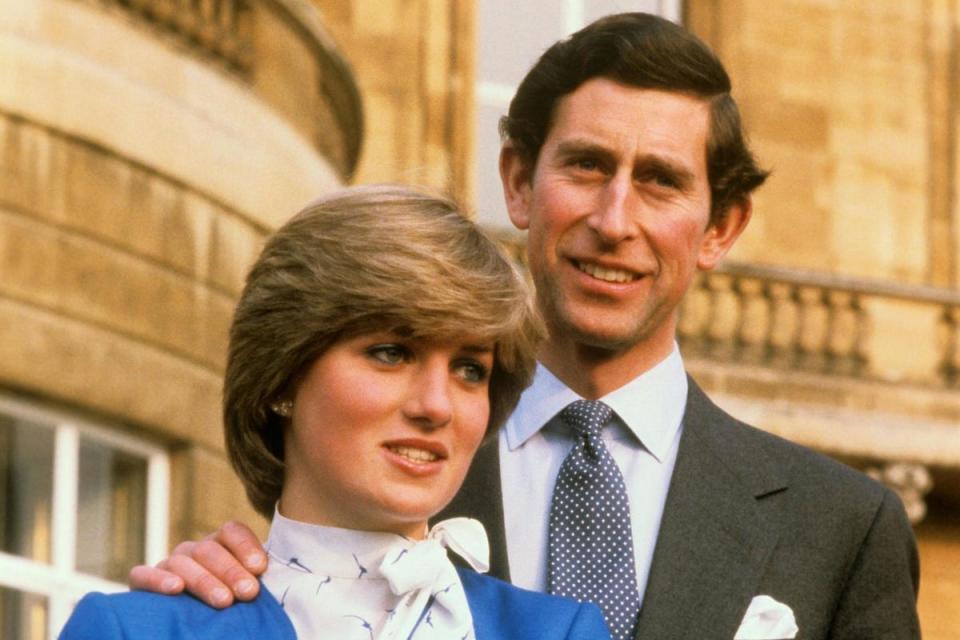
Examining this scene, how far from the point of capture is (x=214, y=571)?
3852mm

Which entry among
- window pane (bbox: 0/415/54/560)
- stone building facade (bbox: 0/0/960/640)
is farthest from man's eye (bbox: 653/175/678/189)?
window pane (bbox: 0/415/54/560)

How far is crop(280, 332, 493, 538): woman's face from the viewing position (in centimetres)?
379

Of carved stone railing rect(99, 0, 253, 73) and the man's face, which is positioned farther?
carved stone railing rect(99, 0, 253, 73)

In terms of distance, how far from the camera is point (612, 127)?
4.52 meters

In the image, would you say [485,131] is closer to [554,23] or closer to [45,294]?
[554,23]

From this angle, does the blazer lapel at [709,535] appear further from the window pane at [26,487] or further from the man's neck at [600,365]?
the window pane at [26,487]

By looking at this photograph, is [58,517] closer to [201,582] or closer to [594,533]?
[594,533]

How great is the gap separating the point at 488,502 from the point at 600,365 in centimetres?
29

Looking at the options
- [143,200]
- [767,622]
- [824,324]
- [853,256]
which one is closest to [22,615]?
[143,200]

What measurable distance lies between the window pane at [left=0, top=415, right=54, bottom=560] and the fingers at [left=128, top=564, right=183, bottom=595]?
5.95 m

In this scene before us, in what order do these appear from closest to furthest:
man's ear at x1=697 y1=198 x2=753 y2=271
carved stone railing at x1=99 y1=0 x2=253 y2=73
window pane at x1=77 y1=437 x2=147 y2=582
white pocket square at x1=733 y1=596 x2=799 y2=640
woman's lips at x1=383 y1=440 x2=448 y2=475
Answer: woman's lips at x1=383 y1=440 x2=448 y2=475
white pocket square at x1=733 y1=596 x2=799 y2=640
man's ear at x1=697 y1=198 x2=753 y2=271
window pane at x1=77 y1=437 x2=147 y2=582
carved stone railing at x1=99 y1=0 x2=253 y2=73

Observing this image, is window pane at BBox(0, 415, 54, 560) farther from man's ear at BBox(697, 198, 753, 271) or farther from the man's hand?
the man's hand

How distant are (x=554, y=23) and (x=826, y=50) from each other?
6.48ft

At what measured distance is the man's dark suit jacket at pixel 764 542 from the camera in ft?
14.5
